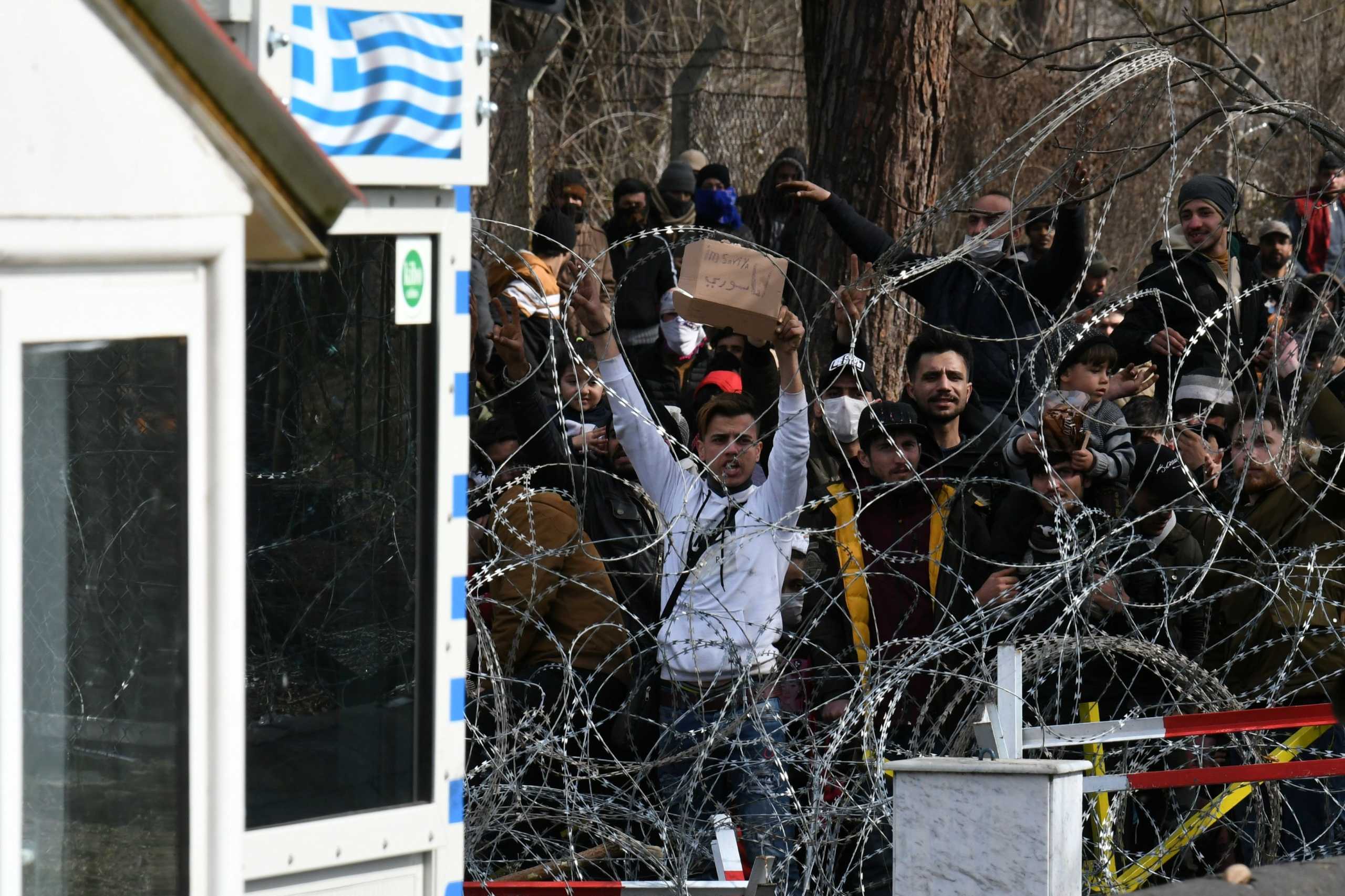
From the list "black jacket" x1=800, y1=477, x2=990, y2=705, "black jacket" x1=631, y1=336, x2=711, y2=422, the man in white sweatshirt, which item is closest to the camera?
the man in white sweatshirt

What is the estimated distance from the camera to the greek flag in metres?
2.86

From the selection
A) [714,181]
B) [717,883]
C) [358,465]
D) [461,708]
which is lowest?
[717,883]

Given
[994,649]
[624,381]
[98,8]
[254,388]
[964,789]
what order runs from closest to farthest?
[98,8], [254,388], [964,789], [994,649], [624,381]

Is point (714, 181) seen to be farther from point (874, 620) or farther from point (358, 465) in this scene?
point (358, 465)

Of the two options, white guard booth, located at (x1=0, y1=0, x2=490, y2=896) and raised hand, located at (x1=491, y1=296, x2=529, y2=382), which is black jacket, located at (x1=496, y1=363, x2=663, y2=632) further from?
white guard booth, located at (x1=0, y1=0, x2=490, y2=896)

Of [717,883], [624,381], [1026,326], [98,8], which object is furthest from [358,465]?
[1026,326]

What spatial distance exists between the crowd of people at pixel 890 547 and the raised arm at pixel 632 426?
0.4 inches

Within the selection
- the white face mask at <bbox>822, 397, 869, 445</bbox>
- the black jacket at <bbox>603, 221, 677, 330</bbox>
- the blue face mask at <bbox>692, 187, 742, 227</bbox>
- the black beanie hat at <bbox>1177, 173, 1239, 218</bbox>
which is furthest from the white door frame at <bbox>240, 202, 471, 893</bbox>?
the blue face mask at <bbox>692, 187, 742, 227</bbox>

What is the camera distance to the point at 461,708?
10.4 feet

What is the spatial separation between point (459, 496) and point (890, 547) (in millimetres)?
2344

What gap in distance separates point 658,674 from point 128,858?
3.17m

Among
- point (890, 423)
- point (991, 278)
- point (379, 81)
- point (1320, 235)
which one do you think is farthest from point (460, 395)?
point (1320, 235)

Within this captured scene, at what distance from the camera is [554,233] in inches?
334

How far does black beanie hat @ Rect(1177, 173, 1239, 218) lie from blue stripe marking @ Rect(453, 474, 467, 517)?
14.5 ft
